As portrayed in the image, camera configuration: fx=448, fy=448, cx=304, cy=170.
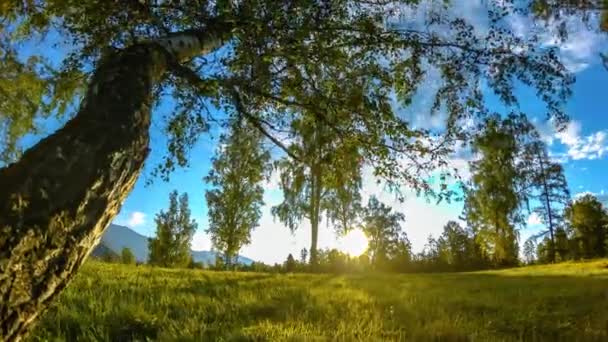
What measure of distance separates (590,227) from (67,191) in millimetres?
61378

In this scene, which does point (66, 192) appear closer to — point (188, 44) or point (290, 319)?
point (188, 44)

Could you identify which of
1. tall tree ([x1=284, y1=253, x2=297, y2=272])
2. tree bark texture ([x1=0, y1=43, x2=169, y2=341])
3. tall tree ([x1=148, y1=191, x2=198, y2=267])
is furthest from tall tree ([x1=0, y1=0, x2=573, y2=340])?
tall tree ([x1=148, y1=191, x2=198, y2=267])

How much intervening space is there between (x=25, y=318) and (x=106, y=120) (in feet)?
4.62

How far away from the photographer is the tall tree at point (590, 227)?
51963mm

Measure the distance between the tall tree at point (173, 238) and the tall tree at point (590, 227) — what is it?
45.2 m

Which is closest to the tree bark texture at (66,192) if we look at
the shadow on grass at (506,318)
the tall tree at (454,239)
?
the shadow on grass at (506,318)

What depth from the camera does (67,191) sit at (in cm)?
262

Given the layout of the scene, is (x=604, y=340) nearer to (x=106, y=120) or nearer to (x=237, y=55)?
(x=237, y=55)

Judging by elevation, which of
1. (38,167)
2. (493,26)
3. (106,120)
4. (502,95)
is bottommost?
(38,167)

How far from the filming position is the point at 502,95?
537 centimetres

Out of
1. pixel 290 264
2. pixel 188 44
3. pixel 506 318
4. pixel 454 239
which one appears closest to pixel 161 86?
pixel 188 44

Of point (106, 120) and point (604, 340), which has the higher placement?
point (106, 120)

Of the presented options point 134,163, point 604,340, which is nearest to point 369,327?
point 604,340

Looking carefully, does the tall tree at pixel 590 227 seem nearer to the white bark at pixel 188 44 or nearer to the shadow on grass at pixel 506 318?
Answer: the shadow on grass at pixel 506 318
